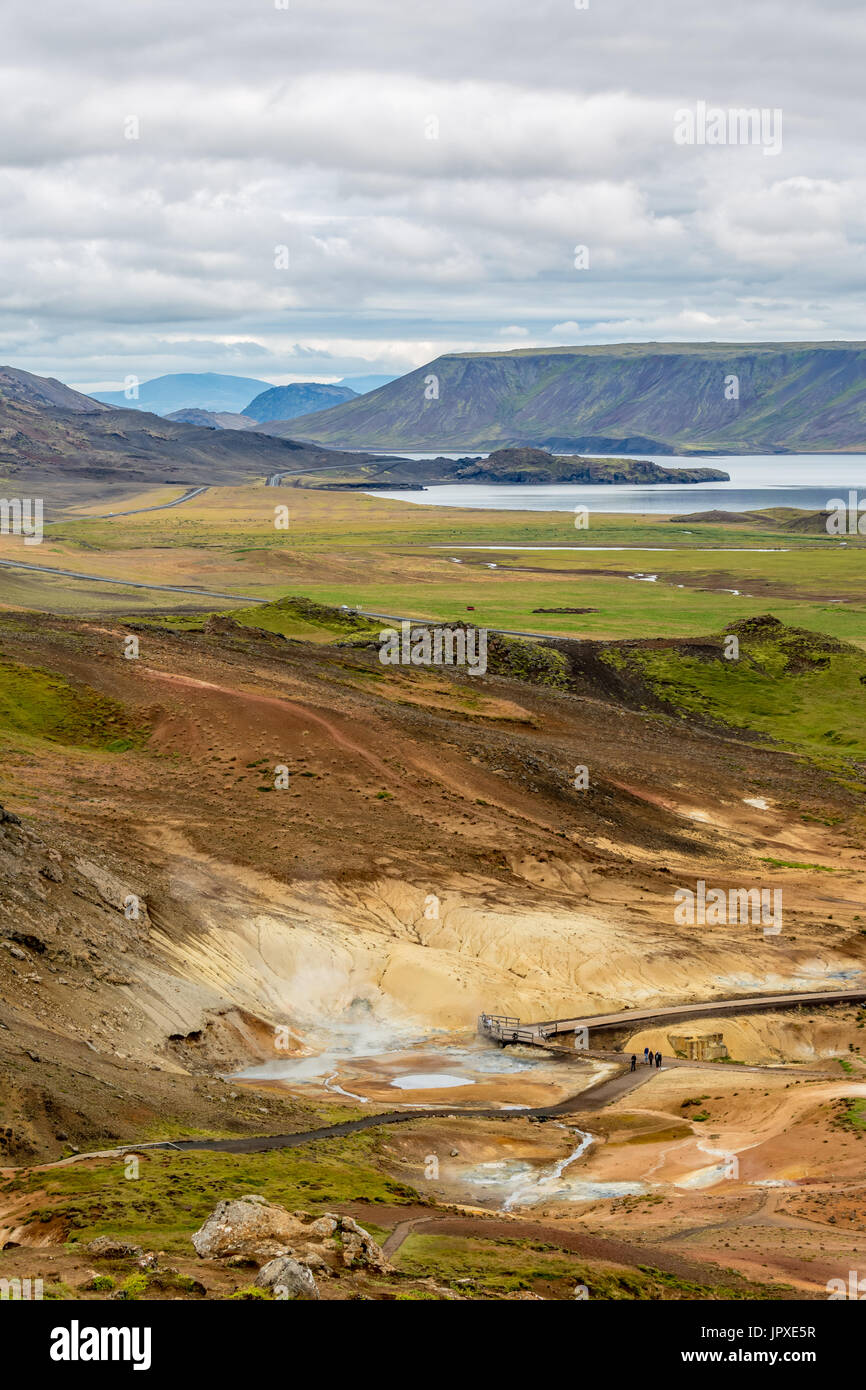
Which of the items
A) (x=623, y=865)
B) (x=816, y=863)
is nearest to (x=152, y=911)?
(x=623, y=865)

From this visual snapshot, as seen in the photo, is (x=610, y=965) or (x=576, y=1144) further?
(x=610, y=965)

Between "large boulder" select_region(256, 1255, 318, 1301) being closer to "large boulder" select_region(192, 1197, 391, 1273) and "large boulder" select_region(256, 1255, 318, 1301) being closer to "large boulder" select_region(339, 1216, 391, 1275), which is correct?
"large boulder" select_region(192, 1197, 391, 1273)

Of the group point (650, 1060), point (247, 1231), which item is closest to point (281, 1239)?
point (247, 1231)

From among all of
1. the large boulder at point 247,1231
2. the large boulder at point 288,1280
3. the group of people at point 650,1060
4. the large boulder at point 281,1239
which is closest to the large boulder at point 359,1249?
the large boulder at point 281,1239

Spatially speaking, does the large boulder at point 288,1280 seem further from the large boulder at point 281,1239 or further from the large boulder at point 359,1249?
the large boulder at point 359,1249
